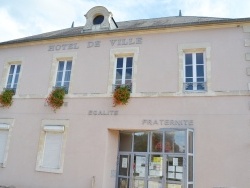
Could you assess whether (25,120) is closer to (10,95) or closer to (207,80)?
(10,95)

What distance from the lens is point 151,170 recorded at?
862 cm

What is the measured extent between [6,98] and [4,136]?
146cm

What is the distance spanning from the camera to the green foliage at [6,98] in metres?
10.6

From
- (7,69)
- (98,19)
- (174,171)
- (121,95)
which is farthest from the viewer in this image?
→ (7,69)

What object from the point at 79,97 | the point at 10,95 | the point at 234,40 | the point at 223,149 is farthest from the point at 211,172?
the point at 10,95

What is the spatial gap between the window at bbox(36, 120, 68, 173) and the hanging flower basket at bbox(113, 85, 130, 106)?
81.4 inches

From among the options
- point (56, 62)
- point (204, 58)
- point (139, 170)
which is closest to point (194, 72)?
point (204, 58)

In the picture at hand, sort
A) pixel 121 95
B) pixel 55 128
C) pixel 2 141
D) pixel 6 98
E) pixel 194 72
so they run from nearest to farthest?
pixel 194 72, pixel 121 95, pixel 55 128, pixel 2 141, pixel 6 98

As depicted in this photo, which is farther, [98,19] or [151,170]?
[98,19]

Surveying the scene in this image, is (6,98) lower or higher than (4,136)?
higher

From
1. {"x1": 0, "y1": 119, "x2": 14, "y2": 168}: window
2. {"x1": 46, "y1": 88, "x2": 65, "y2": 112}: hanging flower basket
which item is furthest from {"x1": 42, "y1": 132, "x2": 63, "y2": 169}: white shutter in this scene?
{"x1": 0, "y1": 119, "x2": 14, "y2": 168}: window

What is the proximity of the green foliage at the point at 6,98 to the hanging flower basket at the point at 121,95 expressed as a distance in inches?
173

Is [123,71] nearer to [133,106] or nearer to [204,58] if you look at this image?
[133,106]

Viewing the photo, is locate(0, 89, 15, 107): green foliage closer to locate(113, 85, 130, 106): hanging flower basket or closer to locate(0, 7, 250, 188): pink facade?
locate(0, 7, 250, 188): pink facade
